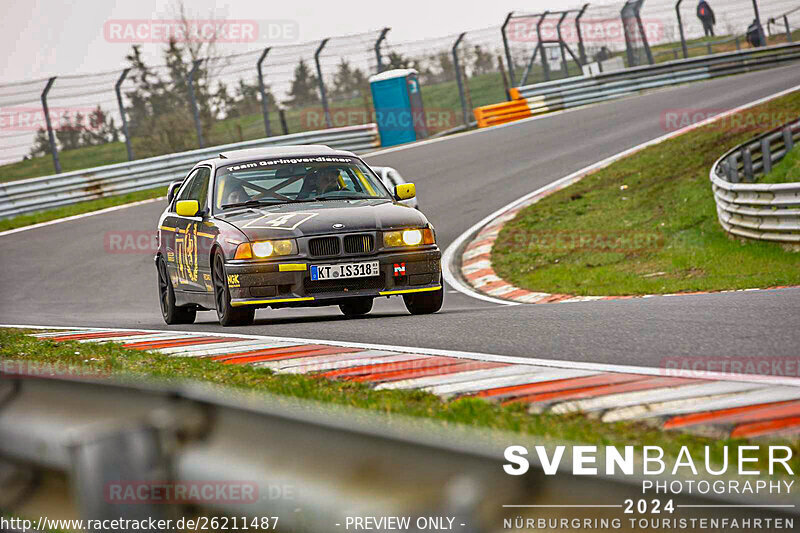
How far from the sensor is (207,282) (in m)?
9.49


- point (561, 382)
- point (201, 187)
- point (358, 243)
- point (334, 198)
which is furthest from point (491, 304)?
point (561, 382)

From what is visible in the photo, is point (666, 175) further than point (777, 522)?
Yes

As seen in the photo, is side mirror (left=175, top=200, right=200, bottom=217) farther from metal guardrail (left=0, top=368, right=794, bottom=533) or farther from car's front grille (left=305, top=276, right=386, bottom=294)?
metal guardrail (left=0, top=368, right=794, bottom=533)

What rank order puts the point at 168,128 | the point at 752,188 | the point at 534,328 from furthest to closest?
the point at 168,128 < the point at 752,188 < the point at 534,328

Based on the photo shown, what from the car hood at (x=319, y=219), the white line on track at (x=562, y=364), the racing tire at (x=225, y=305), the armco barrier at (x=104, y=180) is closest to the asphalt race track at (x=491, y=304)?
the white line on track at (x=562, y=364)

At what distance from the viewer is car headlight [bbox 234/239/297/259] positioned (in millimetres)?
8648

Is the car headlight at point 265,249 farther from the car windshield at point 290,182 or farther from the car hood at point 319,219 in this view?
the car windshield at point 290,182

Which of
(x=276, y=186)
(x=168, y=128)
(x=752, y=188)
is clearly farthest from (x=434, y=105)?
(x=276, y=186)

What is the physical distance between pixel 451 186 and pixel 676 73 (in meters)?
15.0

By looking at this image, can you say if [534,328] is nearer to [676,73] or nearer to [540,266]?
[540,266]

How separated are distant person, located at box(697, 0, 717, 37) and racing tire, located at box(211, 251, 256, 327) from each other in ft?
97.2

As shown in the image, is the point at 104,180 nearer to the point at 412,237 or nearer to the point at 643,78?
the point at 643,78

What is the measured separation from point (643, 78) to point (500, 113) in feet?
18.5

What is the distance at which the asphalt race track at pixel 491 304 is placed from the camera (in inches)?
243
